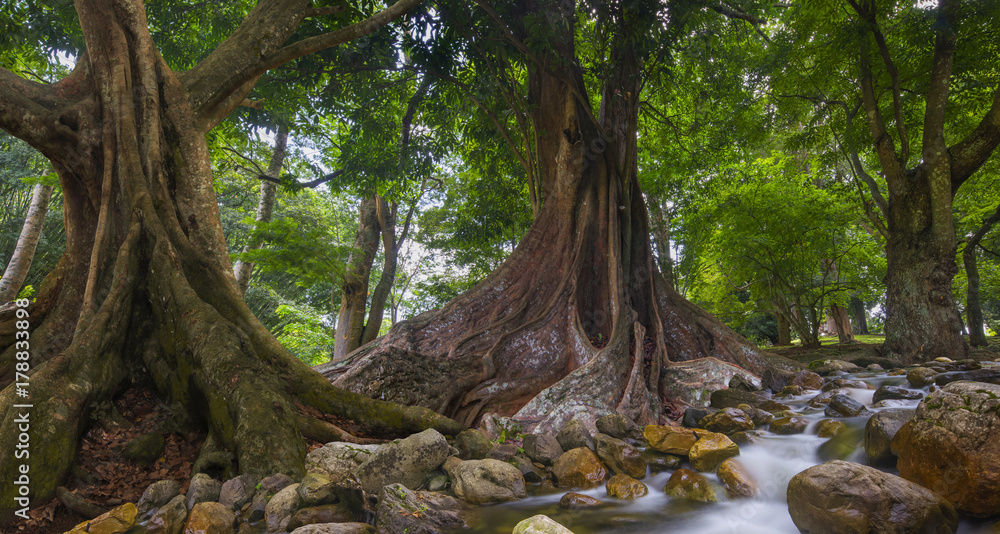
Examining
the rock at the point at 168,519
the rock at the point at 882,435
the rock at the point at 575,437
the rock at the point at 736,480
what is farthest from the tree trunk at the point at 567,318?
the rock at the point at 168,519

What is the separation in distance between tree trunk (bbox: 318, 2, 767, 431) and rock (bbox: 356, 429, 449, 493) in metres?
1.51

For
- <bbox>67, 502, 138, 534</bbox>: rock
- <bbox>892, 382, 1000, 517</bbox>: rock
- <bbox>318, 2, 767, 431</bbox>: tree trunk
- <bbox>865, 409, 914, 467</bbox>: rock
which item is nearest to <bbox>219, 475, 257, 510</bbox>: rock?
<bbox>67, 502, 138, 534</bbox>: rock

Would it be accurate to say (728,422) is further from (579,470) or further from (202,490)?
(202,490)

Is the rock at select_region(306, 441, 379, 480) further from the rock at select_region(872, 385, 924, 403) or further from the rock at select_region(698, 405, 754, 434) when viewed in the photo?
the rock at select_region(872, 385, 924, 403)

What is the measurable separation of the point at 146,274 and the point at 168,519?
2617 millimetres

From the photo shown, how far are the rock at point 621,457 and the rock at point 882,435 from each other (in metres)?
1.57

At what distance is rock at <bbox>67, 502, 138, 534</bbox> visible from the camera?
2473mm

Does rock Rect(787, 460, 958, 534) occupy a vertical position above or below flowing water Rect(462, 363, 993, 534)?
above

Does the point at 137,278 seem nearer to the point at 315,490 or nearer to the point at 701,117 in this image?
the point at 315,490

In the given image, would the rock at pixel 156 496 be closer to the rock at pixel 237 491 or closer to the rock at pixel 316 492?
the rock at pixel 237 491

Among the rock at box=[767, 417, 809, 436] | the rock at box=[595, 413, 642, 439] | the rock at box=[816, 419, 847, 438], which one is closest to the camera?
the rock at box=[816, 419, 847, 438]

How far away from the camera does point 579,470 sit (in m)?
3.53

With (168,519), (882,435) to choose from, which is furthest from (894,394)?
(168,519)

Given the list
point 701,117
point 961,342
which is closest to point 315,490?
point 961,342
